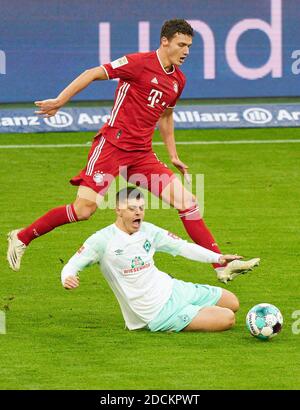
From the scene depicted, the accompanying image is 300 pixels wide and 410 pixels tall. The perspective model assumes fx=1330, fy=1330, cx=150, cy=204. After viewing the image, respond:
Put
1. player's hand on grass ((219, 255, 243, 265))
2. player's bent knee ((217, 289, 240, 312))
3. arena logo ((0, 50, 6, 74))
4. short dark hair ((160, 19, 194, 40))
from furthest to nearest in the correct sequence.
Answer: arena logo ((0, 50, 6, 74)) → short dark hair ((160, 19, 194, 40)) → player's bent knee ((217, 289, 240, 312)) → player's hand on grass ((219, 255, 243, 265))

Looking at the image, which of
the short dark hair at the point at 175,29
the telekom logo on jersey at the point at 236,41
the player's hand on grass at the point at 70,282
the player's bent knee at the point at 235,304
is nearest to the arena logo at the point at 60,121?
the telekom logo on jersey at the point at 236,41

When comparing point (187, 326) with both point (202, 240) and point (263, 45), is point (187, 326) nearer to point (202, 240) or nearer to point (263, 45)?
point (202, 240)

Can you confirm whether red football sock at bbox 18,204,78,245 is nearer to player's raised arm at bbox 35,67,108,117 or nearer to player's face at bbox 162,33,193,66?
player's raised arm at bbox 35,67,108,117

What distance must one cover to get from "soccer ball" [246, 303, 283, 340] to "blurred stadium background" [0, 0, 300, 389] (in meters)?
0.53

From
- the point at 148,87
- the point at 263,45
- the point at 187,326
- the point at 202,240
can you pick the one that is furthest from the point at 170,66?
the point at 263,45

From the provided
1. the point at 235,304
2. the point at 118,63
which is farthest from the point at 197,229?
the point at 118,63

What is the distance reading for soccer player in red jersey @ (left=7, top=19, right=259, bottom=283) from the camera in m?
12.2

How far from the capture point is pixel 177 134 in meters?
20.2

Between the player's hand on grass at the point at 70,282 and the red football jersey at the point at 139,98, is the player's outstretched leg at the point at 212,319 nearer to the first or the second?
the player's hand on grass at the point at 70,282

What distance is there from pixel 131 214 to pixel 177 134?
9563 mm

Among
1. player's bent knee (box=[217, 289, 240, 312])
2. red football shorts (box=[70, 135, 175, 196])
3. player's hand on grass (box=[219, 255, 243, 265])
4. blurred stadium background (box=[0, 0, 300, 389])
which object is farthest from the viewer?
blurred stadium background (box=[0, 0, 300, 389])

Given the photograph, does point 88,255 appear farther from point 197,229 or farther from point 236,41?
point 236,41

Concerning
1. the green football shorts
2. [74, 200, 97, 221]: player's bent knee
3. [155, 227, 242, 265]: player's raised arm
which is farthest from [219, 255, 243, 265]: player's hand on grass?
[74, 200, 97, 221]: player's bent knee
